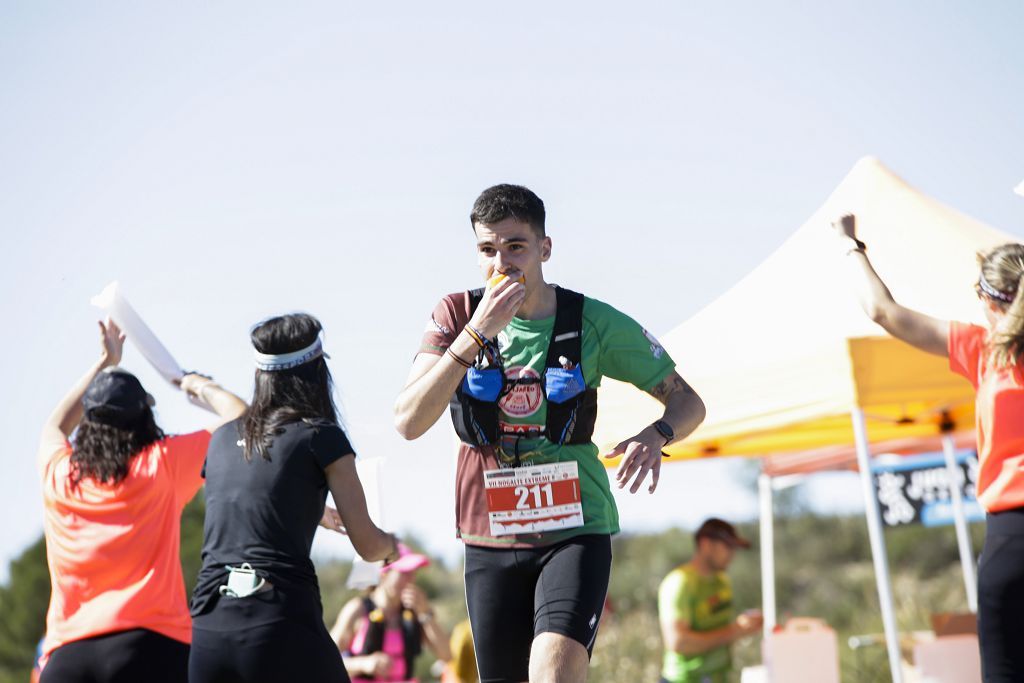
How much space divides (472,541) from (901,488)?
9403mm

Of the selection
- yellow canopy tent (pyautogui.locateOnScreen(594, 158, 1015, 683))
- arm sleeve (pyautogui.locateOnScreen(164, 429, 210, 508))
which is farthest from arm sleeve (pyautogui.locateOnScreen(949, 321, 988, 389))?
yellow canopy tent (pyautogui.locateOnScreen(594, 158, 1015, 683))

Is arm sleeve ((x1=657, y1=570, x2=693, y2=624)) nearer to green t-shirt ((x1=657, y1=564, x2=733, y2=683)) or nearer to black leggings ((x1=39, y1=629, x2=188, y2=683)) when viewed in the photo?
green t-shirt ((x1=657, y1=564, x2=733, y2=683))

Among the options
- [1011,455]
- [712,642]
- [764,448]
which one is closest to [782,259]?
[764,448]

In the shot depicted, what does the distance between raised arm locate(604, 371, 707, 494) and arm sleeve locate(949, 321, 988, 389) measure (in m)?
0.81

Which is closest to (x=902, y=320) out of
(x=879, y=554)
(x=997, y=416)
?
(x=997, y=416)

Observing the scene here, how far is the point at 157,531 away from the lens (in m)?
4.01

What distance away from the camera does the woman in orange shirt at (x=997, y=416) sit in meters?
3.25

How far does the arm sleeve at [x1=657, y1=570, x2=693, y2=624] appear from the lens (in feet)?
26.8

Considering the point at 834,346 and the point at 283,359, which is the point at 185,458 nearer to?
the point at 283,359

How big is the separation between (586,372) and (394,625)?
196 inches

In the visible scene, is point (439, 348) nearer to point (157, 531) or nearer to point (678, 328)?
point (157, 531)

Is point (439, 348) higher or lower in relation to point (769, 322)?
lower

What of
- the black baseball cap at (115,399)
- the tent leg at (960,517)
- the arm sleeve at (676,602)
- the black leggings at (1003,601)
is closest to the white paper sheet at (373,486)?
the black baseball cap at (115,399)

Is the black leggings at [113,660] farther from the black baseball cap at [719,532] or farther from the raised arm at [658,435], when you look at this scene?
the black baseball cap at [719,532]
